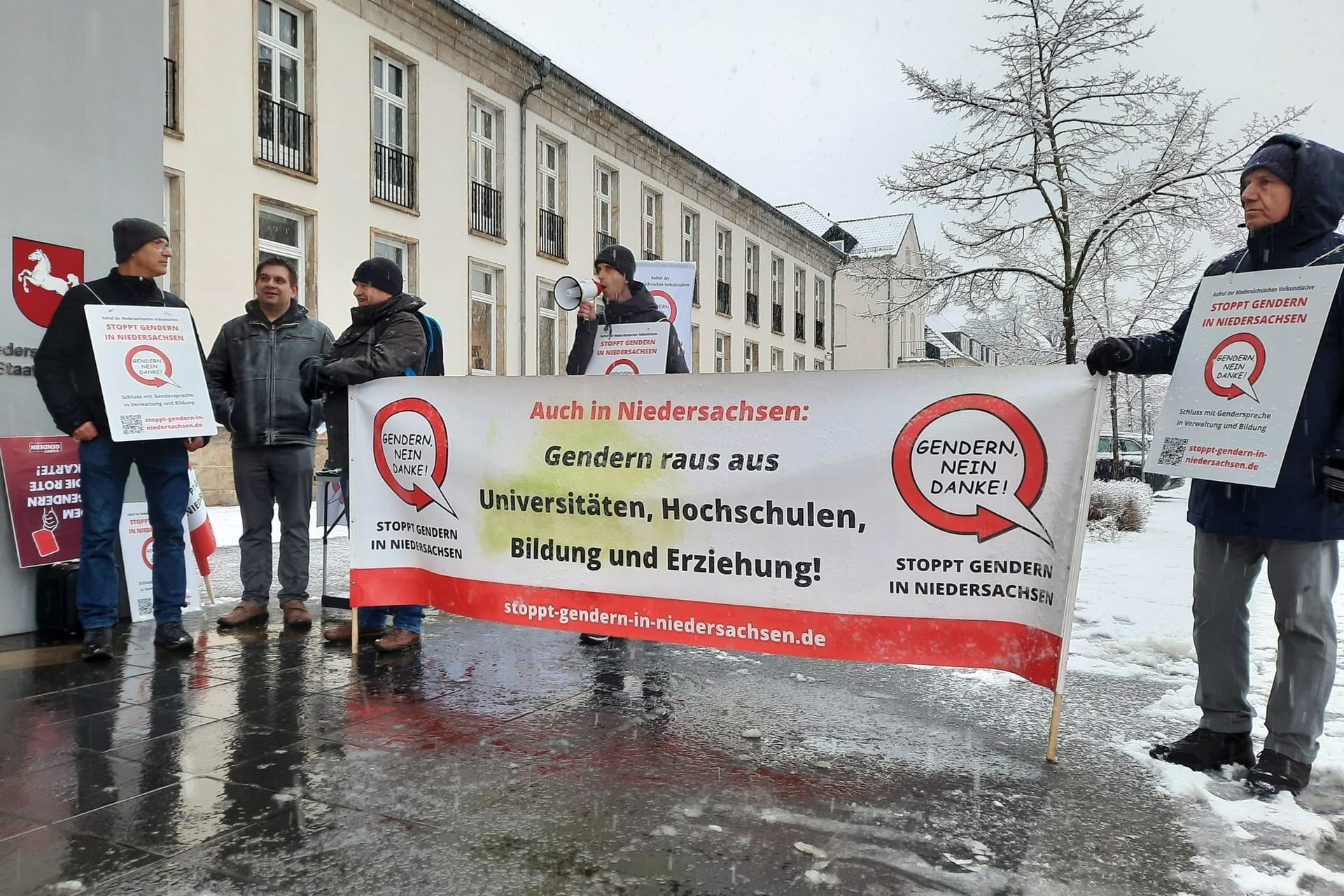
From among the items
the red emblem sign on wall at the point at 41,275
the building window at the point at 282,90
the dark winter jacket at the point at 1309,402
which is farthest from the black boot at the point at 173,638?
the building window at the point at 282,90

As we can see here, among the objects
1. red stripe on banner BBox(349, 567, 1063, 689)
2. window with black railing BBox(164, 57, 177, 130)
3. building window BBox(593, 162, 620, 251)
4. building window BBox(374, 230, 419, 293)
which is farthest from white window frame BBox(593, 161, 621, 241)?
red stripe on banner BBox(349, 567, 1063, 689)

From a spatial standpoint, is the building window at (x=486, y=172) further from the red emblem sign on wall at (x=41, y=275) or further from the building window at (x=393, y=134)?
the red emblem sign on wall at (x=41, y=275)

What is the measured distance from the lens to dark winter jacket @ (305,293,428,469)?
5031mm

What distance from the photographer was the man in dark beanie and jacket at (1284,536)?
3.32 m

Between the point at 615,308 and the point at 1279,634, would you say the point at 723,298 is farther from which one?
the point at 1279,634

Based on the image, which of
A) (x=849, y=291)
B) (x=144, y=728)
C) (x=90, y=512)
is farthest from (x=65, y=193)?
(x=849, y=291)

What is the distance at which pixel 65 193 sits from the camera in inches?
217

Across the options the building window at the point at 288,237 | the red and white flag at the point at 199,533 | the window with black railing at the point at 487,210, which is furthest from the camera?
the window with black railing at the point at 487,210

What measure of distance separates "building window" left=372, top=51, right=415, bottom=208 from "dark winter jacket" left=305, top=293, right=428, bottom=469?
45.1 ft

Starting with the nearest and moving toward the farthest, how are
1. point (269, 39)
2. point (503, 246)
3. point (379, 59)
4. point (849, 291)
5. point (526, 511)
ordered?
point (526, 511) → point (269, 39) → point (379, 59) → point (503, 246) → point (849, 291)

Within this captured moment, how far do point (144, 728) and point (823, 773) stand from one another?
257 cm

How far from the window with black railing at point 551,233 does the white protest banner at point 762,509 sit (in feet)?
62.6

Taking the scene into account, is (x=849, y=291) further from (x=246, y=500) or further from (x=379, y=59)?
(x=246, y=500)

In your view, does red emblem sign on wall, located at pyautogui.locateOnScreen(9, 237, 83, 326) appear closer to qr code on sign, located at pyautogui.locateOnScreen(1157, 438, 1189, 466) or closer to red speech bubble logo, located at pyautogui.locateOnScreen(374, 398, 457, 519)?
red speech bubble logo, located at pyautogui.locateOnScreen(374, 398, 457, 519)
